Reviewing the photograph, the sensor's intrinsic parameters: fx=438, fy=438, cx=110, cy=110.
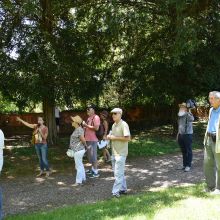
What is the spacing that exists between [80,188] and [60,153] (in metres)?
5.88

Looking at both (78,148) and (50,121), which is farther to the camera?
(50,121)

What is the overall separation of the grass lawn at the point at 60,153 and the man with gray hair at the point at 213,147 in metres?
5.69

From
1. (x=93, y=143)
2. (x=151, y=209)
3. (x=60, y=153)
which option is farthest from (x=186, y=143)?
(x=60, y=153)

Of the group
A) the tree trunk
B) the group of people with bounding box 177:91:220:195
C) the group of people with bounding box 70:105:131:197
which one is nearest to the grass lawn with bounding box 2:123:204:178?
the tree trunk

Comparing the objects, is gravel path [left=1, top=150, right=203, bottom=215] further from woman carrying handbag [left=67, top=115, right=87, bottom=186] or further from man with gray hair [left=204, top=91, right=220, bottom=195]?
man with gray hair [left=204, top=91, right=220, bottom=195]

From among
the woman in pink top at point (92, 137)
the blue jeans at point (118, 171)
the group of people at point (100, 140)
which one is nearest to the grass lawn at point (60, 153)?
the woman in pink top at point (92, 137)

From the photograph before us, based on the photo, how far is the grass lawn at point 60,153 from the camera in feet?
45.1

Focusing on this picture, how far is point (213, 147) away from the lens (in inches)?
331

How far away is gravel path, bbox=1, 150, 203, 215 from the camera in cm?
951

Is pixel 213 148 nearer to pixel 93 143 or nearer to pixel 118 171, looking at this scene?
pixel 118 171

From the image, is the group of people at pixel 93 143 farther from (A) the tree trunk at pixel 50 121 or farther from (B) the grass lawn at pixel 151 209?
(A) the tree trunk at pixel 50 121

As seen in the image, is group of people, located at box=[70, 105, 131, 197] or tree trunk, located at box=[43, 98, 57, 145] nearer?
group of people, located at box=[70, 105, 131, 197]

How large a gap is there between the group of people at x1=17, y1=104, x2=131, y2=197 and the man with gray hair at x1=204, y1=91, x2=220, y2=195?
5.50 ft

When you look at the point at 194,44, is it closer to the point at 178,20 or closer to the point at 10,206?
the point at 178,20
